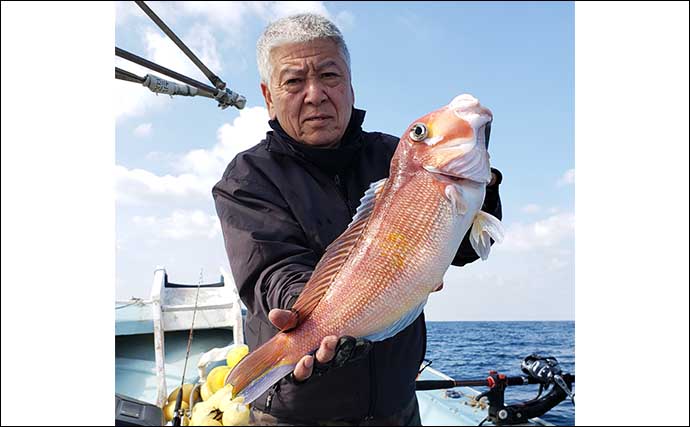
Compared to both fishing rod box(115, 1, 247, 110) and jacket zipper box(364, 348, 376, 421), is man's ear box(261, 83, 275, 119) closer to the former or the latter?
jacket zipper box(364, 348, 376, 421)

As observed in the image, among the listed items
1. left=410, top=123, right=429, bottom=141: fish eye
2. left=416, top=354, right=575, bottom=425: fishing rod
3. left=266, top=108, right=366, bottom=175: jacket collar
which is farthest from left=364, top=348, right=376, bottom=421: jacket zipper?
left=416, top=354, right=575, bottom=425: fishing rod

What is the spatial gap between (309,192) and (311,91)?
28 centimetres

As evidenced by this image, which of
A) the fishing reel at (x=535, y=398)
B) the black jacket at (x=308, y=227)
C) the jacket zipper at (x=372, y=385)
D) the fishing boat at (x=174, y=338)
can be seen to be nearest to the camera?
the black jacket at (x=308, y=227)

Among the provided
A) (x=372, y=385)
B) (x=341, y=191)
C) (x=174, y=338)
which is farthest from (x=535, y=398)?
(x=174, y=338)

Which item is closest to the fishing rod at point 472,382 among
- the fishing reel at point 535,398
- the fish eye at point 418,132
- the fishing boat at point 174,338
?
the fishing reel at point 535,398

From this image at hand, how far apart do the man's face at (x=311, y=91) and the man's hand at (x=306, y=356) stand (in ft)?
2.04

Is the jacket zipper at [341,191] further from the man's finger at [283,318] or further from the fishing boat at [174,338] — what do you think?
the fishing boat at [174,338]

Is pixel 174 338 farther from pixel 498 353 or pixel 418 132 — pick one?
pixel 418 132

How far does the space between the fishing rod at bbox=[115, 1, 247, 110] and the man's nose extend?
1.15 metres

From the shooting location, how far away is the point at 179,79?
9.52 ft

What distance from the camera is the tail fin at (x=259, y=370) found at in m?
1.04
